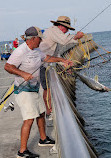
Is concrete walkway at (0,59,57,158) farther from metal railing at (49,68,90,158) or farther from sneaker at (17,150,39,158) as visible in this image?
metal railing at (49,68,90,158)

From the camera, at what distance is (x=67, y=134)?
7.84 feet

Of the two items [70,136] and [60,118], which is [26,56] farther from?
[70,136]

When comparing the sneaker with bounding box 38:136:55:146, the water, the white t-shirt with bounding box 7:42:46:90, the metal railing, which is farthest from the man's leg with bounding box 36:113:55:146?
the water

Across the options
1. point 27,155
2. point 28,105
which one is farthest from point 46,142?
point 28,105

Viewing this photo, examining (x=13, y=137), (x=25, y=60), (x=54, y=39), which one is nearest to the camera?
(x=25, y=60)

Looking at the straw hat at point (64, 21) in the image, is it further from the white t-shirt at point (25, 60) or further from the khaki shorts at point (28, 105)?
the khaki shorts at point (28, 105)

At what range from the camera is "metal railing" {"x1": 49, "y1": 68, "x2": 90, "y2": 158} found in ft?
6.66

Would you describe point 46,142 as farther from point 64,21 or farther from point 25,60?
point 64,21

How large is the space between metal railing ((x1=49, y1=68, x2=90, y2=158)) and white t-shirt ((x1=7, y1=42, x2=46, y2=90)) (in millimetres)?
600

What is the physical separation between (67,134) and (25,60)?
1669 millimetres

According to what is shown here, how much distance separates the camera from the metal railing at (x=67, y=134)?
203 centimetres

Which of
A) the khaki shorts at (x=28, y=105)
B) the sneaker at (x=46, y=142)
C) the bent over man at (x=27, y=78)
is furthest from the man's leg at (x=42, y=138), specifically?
the khaki shorts at (x=28, y=105)

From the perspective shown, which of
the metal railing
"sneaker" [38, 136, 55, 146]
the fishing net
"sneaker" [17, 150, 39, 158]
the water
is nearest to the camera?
the metal railing

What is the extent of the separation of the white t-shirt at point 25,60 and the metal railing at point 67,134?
0.60 meters
